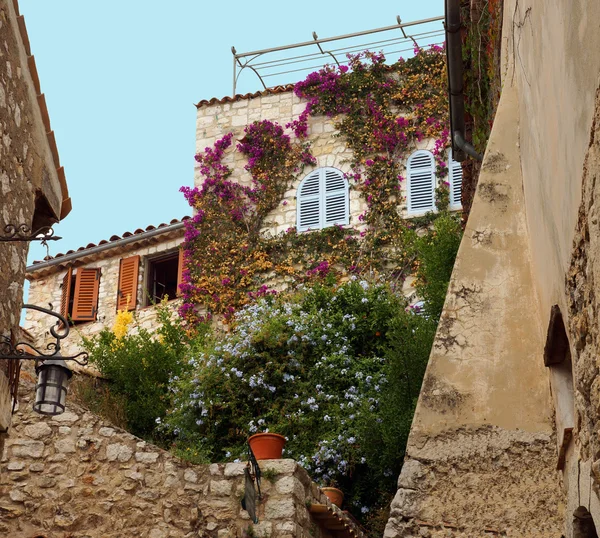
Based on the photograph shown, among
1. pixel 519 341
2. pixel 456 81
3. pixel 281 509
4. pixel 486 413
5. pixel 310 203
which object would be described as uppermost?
pixel 310 203

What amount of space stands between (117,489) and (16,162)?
387 centimetres

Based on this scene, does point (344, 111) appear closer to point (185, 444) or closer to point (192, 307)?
point (192, 307)

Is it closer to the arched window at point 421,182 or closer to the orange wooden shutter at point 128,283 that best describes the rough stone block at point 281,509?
Result: the arched window at point 421,182

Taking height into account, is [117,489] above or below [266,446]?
below

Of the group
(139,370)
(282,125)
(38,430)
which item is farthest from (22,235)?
(282,125)

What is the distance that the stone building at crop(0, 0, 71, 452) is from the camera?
20.3ft

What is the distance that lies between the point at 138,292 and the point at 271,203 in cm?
280

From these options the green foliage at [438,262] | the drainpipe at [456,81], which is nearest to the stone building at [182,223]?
the green foliage at [438,262]

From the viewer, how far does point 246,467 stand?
8875 mm

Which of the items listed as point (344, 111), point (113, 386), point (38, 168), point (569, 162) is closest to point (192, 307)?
point (113, 386)

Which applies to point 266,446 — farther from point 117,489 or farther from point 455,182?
point 455,182

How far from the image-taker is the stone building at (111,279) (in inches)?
696

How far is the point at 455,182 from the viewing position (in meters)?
16.7

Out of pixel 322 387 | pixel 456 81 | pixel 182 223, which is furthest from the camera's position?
pixel 182 223
